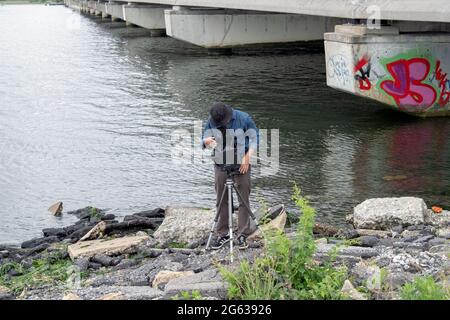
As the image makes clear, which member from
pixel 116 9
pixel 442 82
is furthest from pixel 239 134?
pixel 116 9

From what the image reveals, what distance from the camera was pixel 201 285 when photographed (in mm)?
6246

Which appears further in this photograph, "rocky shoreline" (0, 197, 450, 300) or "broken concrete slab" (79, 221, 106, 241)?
"broken concrete slab" (79, 221, 106, 241)

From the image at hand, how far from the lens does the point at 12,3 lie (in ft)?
456

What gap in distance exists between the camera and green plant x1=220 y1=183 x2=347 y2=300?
569 centimetres

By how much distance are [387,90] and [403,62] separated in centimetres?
93

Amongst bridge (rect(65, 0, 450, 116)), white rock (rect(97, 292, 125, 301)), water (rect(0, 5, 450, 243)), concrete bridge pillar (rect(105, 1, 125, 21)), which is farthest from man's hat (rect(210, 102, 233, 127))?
concrete bridge pillar (rect(105, 1, 125, 21))

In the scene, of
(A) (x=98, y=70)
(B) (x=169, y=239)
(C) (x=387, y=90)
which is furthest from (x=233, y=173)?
(A) (x=98, y=70)

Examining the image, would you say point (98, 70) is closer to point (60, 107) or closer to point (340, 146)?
→ point (60, 107)

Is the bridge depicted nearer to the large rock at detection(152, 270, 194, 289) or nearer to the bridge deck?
the bridge deck

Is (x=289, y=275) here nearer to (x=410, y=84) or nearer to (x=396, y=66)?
(x=396, y=66)

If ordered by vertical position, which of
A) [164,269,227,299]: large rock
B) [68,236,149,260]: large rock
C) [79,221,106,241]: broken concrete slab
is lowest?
[79,221,106,241]: broken concrete slab

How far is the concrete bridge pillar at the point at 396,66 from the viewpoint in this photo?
1928 centimetres

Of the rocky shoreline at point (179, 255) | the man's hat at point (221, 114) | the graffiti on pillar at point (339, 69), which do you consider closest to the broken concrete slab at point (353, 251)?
the rocky shoreline at point (179, 255)

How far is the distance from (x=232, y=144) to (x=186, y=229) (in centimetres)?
228
